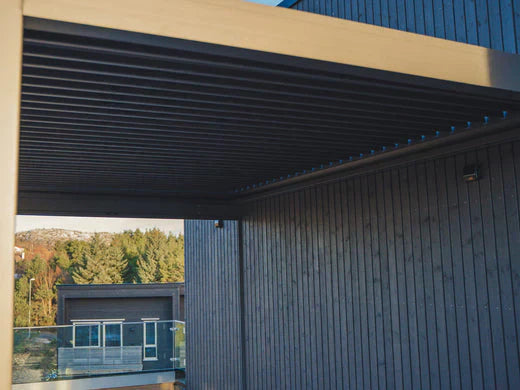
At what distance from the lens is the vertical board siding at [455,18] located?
15.8ft

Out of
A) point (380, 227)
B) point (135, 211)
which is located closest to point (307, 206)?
point (380, 227)

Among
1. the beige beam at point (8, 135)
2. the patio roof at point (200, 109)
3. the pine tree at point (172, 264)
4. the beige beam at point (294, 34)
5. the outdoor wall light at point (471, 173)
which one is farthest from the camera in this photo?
the pine tree at point (172, 264)

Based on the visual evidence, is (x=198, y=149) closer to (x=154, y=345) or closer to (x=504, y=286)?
(x=504, y=286)

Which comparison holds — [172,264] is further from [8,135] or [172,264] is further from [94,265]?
[8,135]

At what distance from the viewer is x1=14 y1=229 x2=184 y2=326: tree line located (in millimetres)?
34919

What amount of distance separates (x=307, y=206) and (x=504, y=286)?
3.17 metres

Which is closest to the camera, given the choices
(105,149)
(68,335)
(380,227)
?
(105,149)

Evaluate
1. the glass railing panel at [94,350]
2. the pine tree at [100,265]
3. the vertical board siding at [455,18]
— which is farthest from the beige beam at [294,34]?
the pine tree at [100,265]

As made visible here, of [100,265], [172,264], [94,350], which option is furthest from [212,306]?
[172,264]

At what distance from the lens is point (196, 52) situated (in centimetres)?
318

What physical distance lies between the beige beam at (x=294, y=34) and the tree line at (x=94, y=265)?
3404 centimetres

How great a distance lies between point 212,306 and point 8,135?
8.22 m

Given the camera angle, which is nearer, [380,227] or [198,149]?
[198,149]

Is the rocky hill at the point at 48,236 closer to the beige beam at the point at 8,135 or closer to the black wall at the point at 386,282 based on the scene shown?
the black wall at the point at 386,282
